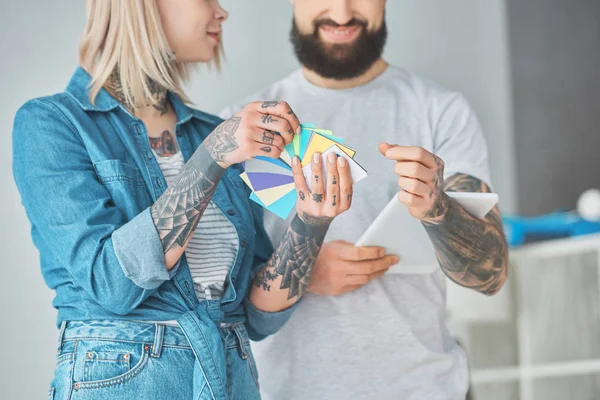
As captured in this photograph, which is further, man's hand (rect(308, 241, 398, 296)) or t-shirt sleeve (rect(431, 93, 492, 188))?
t-shirt sleeve (rect(431, 93, 492, 188))

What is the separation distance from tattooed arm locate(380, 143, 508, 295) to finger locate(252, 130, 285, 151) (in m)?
0.22

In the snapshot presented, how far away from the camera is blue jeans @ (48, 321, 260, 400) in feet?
4.78

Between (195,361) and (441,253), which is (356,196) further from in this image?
(195,361)

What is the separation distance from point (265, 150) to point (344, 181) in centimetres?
17

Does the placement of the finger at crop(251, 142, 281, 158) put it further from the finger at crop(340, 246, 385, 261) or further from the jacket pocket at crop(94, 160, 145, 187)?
the finger at crop(340, 246, 385, 261)

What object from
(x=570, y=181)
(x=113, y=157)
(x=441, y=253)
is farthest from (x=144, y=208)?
(x=570, y=181)

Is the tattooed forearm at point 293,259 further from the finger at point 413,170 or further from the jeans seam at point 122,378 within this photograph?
the jeans seam at point 122,378

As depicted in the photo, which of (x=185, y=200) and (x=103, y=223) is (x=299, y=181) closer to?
(x=185, y=200)

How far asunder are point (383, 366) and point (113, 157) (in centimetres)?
89

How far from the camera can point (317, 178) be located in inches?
62.5

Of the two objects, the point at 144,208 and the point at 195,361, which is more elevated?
the point at 144,208

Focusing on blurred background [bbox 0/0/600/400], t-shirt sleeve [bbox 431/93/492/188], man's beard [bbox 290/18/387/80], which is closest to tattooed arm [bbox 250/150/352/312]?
t-shirt sleeve [bbox 431/93/492/188]

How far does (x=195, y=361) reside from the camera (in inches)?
60.7

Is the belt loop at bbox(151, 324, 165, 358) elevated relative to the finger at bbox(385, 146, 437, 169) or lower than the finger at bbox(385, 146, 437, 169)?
lower
